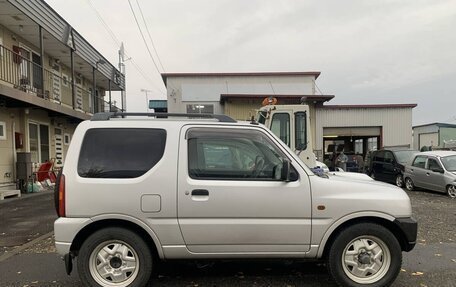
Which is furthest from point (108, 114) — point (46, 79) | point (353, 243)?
point (46, 79)

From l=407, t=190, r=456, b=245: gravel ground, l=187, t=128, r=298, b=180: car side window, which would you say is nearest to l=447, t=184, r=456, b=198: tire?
l=407, t=190, r=456, b=245: gravel ground

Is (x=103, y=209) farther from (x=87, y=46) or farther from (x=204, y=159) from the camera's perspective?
(x=87, y=46)

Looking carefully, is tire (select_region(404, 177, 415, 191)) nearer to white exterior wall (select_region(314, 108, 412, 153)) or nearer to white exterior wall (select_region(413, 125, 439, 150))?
white exterior wall (select_region(314, 108, 412, 153))

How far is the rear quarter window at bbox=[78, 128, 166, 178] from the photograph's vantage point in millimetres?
4383

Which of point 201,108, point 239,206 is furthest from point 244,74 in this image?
point 239,206

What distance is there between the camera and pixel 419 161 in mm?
14586

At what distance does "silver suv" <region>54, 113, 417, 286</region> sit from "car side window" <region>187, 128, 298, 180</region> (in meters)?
0.01

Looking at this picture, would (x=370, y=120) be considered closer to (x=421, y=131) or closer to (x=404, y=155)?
(x=404, y=155)

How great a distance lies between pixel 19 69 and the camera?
15.0 m

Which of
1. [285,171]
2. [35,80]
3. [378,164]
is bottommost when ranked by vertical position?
[378,164]

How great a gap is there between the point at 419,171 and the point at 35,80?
15364mm

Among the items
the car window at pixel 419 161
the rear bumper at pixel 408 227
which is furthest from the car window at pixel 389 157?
the rear bumper at pixel 408 227

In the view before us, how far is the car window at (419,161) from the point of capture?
1431cm

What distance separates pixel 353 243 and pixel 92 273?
2.87 metres
